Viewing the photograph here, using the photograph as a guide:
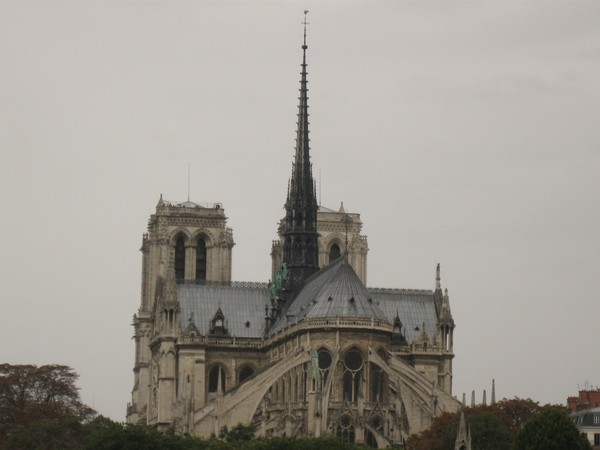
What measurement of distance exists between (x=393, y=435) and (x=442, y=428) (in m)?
8.77

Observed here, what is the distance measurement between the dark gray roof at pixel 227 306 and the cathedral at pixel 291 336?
0.31 feet

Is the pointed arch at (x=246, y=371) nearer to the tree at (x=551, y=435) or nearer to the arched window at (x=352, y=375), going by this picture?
the arched window at (x=352, y=375)

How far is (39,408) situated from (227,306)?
20224 millimetres

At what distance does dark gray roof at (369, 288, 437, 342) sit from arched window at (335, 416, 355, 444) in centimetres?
2017

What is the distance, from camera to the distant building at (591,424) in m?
138

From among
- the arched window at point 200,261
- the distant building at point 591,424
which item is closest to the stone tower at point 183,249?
the arched window at point 200,261

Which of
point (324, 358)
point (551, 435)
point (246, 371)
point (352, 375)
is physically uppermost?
point (246, 371)

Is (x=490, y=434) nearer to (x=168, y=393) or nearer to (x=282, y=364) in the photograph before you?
(x=282, y=364)

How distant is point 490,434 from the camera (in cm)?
12888

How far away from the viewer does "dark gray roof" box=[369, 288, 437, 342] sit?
527ft

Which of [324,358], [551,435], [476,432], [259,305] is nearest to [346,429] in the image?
[324,358]

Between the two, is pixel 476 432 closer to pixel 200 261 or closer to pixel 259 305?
pixel 259 305

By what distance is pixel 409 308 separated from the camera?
534 feet

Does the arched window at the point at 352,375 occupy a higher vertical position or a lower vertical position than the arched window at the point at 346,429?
higher
